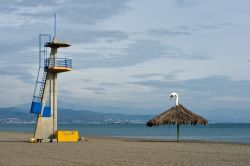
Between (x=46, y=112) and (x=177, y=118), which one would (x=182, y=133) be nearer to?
(x=177, y=118)

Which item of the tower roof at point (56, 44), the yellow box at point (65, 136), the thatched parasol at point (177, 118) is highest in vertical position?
the tower roof at point (56, 44)

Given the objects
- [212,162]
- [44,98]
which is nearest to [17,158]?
[212,162]

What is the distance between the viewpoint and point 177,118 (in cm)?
A: 2445

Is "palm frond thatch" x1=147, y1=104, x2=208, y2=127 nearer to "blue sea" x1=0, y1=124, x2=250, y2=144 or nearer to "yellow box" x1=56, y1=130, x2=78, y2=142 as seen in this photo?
"yellow box" x1=56, y1=130, x2=78, y2=142

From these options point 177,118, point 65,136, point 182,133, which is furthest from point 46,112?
point 182,133

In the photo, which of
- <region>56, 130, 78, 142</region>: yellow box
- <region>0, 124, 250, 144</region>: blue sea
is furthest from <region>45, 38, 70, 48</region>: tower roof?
<region>0, 124, 250, 144</region>: blue sea

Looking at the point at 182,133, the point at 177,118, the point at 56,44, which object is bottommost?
the point at 182,133

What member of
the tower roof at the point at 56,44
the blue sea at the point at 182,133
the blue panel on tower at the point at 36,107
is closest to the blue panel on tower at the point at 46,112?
the blue panel on tower at the point at 36,107

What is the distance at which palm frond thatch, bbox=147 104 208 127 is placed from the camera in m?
24.3

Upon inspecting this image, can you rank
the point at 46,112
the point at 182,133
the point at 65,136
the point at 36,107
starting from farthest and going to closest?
1. the point at 182,133
2. the point at 65,136
3. the point at 46,112
4. the point at 36,107

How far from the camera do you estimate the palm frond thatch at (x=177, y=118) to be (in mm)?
24344

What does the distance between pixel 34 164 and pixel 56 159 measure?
142 centimetres

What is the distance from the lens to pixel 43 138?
24.5 metres

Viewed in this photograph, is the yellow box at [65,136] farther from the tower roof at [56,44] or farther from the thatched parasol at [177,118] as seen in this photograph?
the tower roof at [56,44]
